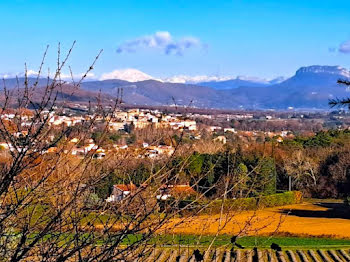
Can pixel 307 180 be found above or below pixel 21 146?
below

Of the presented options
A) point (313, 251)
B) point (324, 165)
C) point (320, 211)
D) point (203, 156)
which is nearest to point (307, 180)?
point (324, 165)

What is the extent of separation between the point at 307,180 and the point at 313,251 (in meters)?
19.2

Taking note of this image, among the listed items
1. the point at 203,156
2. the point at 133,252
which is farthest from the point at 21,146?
the point at 203,156

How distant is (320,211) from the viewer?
32.6 meters

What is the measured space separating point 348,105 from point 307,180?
38.1m

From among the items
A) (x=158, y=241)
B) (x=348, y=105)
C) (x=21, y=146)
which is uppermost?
(x=348, y=105)

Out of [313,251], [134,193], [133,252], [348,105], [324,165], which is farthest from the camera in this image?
[324,165]

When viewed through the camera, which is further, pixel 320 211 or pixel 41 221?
pixel 320 211

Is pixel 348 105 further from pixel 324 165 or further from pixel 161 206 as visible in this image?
pixel 324 165

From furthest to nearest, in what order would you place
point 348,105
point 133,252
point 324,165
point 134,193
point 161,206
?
point 324,165, point 348,105, point 161,206, point 134,193, point 133,252

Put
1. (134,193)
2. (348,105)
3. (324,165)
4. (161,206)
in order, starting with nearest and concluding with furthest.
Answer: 1. (134,193)
2. (161,206)
3. (348,105)
4. (324,165)

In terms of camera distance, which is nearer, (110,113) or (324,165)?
(110,113)

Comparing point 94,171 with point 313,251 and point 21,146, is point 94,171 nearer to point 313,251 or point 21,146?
point 21,146

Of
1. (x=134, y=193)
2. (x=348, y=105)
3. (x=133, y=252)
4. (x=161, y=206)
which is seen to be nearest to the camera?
(x=133, y=252)
